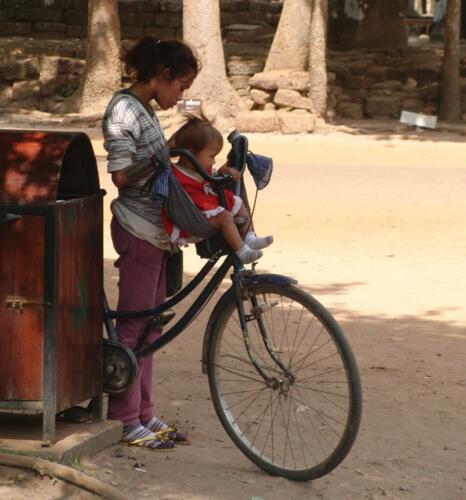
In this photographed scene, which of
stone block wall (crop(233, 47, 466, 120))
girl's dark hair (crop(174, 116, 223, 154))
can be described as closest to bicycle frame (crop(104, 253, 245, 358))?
girl's dark hair (crop(174, 116, 223, 154))

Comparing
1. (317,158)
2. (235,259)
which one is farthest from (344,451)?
(317,158)

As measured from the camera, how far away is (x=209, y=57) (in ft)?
68.7

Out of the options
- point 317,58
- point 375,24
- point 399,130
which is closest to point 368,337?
point 317,58

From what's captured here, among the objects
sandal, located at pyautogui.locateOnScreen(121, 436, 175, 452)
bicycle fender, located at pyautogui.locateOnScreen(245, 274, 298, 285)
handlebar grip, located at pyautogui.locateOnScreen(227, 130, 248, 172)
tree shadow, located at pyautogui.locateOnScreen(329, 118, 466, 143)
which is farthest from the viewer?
tree shadow, located at pyautogui.locateOnScreen(329, 118, 466, 143)

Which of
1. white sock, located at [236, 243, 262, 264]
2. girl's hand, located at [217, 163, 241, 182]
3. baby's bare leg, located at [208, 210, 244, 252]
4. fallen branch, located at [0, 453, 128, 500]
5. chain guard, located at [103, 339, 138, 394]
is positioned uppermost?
girl's hand, located at [217, 163, 241, 182]

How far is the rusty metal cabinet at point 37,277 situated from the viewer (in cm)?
455

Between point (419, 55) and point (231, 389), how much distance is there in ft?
68.3

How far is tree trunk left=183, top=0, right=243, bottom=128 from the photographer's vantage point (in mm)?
20703

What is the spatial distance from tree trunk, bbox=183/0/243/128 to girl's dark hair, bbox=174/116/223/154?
15.7 m

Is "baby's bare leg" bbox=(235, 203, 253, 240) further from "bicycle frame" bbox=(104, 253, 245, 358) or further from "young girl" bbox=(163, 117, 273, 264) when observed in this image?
"bicycle frame" bbox=(104, 253, 245, 358)

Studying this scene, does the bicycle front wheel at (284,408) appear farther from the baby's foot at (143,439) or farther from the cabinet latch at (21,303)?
the cabinet latch at (21,303)

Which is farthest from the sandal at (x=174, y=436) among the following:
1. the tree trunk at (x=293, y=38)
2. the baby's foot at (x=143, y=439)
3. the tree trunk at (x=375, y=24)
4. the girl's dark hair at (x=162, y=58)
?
the tree trunk at (x=375, y=24)

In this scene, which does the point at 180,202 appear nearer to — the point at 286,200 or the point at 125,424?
the point at 125,424

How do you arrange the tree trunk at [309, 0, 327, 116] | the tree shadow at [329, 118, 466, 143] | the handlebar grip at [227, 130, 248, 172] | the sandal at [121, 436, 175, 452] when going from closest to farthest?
the handlebar grip at [227, 130, 248, 172] < the sandal at [121, 436, 175, 452] < the tree shadow at [329, 118, 466, 143] < the tree trunk at [309, 0, 327, 116]
